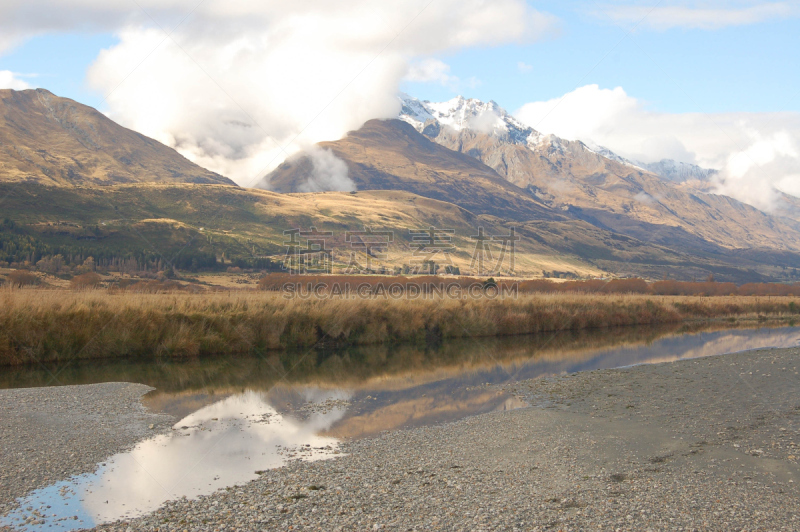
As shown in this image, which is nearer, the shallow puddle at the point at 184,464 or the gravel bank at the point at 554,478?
the gravel bank at the point at 554,478

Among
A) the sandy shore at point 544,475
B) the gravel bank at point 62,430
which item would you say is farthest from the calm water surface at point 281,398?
the sandy shore at point 544,475

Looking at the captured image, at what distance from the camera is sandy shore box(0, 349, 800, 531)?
25.5 ft

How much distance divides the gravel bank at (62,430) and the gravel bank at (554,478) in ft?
9.08

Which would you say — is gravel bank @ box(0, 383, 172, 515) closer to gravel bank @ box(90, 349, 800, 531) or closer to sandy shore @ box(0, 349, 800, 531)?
sandy shore @ box(0, 349, 800, 531)

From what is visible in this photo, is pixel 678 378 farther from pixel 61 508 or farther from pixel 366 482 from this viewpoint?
pixel 61 508

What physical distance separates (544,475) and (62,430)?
10.2m

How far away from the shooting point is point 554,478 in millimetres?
9602

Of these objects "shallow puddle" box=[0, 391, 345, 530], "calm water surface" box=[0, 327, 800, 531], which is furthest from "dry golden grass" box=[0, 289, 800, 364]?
"shallow puddle" box=[0, 391, 345, 530]

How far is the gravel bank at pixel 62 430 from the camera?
9664 millimetres

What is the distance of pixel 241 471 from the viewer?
1049 centimetres

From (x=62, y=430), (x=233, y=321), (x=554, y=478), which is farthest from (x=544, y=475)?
(x=233, y=321)

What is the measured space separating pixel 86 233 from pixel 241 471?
109587mm

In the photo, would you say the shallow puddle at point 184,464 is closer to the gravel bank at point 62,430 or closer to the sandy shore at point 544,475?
the gravel bank at point 62,430

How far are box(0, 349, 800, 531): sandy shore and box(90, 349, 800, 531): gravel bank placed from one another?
0.03 meters
